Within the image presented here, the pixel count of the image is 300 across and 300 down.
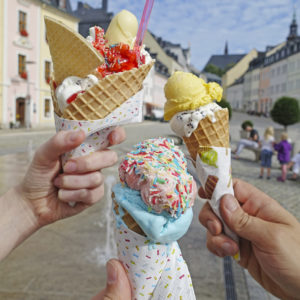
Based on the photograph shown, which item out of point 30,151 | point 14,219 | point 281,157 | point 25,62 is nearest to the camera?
point 14,219

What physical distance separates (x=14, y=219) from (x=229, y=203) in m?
1.60

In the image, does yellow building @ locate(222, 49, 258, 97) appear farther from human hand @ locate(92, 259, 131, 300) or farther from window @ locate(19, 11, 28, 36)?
human hand @ locate(92, 259, 131, 300)

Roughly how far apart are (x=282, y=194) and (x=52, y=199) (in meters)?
6.89

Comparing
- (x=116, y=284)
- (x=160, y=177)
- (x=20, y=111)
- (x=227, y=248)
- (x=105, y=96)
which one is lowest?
(x=116, y=284)

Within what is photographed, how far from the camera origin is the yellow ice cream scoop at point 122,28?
217cm

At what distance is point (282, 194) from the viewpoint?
26.1ft

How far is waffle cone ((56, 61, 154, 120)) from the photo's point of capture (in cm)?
204

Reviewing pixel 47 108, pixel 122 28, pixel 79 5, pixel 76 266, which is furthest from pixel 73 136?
pixel 79 5

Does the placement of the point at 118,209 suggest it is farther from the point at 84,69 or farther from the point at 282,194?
the point at 282,194

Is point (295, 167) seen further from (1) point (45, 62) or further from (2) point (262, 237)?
(1) point (45, 62)

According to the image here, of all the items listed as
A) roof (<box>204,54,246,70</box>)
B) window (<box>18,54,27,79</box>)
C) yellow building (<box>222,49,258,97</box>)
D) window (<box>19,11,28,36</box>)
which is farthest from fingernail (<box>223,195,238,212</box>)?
roof (<box>204,54,246,70</box>)

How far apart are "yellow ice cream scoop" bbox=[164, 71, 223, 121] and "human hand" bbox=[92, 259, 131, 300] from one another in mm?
1150

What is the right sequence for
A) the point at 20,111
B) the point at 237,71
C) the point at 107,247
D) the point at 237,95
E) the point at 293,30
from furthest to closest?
1. the point at 237,71
2. the point at 237,95
3. the point at 293,30
4. the point at 20,111
5. the point at 107,247

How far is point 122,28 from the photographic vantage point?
2.18 metres
